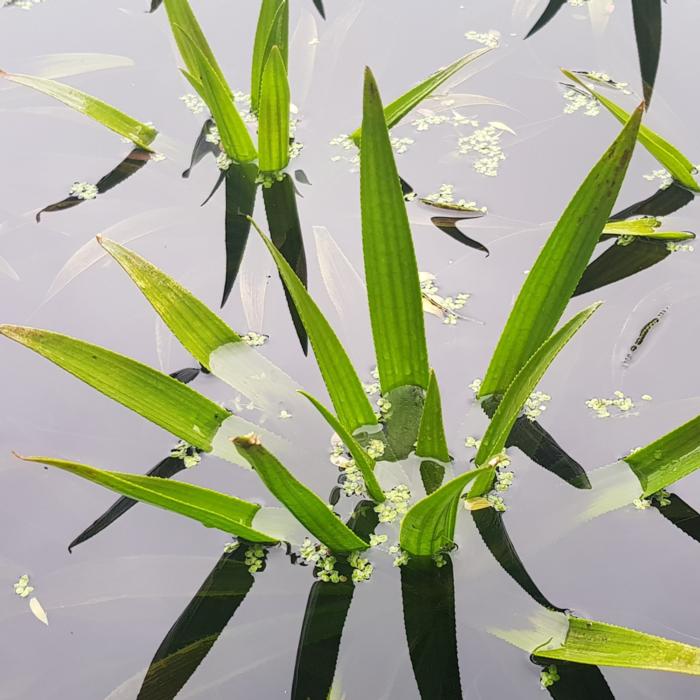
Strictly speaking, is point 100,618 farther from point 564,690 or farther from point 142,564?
point 564,690

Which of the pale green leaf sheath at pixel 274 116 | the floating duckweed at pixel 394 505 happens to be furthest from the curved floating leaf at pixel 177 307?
the pale green leaf sheath at pixel 274 116

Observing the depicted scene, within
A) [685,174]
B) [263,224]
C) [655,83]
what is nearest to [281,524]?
[263,224]

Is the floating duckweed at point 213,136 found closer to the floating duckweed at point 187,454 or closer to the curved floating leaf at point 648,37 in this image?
the floating duckweed at point 187,454

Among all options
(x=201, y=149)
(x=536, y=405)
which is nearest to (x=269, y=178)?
(x=201, y=149)

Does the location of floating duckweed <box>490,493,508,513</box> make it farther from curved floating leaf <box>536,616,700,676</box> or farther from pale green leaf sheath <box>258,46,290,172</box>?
pale green leaf sheath <box>258,46,290,172</box>

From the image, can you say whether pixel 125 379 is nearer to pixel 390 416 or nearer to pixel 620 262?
pixel 390 416

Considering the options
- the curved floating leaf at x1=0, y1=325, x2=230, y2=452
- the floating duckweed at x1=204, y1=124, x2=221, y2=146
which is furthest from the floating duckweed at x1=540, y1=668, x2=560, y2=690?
the floating duckweed at x1=204, y1=124, x2=221, y2=146
